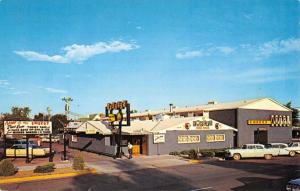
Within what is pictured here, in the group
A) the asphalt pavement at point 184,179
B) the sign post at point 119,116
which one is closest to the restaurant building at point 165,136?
the sign post at point 119,116

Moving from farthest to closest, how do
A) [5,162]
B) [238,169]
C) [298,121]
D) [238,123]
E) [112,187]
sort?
[298,121]
[238,123]
[238,169]
[5,162]
[112,187]

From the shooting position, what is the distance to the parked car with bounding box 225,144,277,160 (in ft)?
111

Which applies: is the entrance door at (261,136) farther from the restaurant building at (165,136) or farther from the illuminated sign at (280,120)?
the restaurant building at (165,136)

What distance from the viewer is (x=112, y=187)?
2009 cm

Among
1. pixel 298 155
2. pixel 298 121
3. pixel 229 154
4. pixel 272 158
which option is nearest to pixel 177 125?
pixel 229 154

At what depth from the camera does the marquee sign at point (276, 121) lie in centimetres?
4957

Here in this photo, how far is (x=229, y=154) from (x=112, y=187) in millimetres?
16919

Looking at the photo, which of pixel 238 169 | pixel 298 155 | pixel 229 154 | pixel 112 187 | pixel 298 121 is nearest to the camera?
pixel 112 187

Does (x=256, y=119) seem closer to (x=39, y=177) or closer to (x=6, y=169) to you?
(x=39, y=177)

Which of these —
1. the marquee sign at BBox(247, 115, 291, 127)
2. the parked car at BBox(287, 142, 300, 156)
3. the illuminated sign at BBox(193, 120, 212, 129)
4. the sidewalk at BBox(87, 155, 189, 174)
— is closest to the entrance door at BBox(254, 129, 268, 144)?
the marquee sign at BBox(247, 115, 291, 127)

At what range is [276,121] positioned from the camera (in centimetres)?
5222

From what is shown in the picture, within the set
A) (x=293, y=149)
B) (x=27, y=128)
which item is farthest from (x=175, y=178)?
(x=293, y=149)

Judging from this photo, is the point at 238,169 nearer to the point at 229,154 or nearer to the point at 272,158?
the point at 229,154

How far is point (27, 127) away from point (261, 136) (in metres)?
34.4
